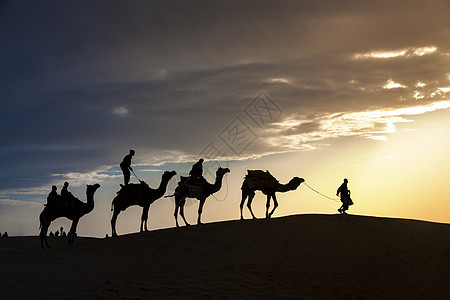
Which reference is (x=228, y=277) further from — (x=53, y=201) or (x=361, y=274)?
(x=53, y=201)

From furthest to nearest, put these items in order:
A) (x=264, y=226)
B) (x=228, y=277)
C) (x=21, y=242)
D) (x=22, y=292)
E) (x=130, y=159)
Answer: (x=21, y=242) → (x=130, y=159) → (x=264, y=226) → (x=228, y=277) → (x=22, y=292)

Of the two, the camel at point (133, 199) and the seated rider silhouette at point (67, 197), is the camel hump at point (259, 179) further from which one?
the seated rider silhouette at point (67, 197)

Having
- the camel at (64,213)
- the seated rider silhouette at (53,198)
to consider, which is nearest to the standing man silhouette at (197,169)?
the camel at (64,213)

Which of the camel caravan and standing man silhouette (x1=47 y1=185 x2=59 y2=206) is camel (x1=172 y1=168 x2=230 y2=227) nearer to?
the camel caravan

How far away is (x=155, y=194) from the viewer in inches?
876

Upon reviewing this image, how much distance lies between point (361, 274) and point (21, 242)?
78.8ft

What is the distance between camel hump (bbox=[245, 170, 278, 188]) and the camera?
2312 centimetres

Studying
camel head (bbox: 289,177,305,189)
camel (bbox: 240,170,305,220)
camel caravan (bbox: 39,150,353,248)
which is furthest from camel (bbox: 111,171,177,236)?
camel head (bbox: 289,177,305,189)

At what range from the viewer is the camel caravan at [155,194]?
20359mm

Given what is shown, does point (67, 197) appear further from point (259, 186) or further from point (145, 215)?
point (259, 186)

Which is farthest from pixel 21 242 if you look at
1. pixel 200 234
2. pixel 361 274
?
pixel 361 274

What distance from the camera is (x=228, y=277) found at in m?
12.8

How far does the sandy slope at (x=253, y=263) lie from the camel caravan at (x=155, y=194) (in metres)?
1.94

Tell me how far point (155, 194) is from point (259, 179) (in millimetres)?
5333
